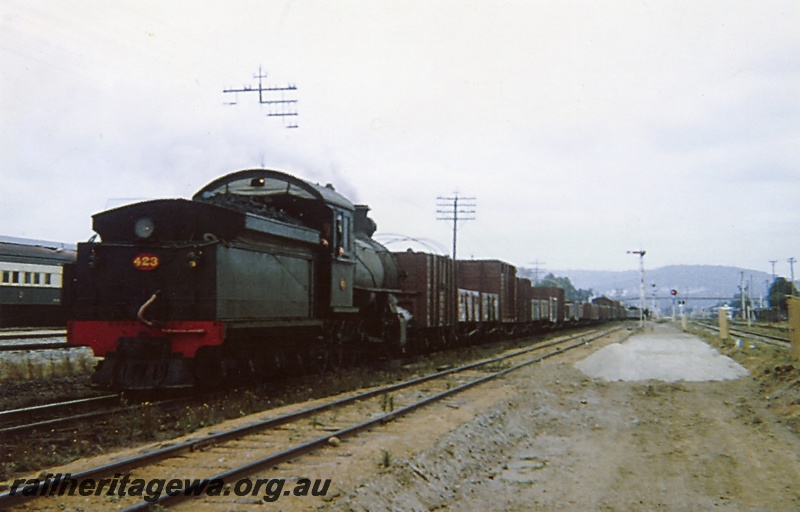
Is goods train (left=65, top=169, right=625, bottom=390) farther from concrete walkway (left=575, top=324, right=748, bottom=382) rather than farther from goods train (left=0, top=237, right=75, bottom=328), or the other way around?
goods train (left=0, top=237, right=75, bottom=328)

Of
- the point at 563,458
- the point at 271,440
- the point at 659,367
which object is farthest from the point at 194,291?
the point at 659,367

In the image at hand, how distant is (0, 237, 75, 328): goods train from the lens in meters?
24.6

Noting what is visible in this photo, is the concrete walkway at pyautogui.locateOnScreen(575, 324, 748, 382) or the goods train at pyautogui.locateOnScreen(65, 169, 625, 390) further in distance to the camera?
Answer: the concrete walkway at pyautogui.locateOnScreen(575, 324, 748, 382)

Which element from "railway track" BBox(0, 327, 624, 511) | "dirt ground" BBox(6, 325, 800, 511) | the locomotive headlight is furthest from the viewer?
the locomotive headlight

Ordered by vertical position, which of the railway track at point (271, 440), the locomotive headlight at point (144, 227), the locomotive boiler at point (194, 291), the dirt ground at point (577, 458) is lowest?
the dirt ground at point (577, 458)

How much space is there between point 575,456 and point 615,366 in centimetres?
1072

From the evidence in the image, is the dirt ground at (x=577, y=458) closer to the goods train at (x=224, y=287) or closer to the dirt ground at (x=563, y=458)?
the dirt ground at (x=563, y=458)

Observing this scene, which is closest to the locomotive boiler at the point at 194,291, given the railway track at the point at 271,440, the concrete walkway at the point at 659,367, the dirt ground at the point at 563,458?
the railway track at the point at 271,440

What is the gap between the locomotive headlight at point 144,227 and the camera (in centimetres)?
1040

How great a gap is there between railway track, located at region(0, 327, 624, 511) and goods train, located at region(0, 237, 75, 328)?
57.1 ft

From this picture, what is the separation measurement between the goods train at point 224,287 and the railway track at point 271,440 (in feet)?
5.35

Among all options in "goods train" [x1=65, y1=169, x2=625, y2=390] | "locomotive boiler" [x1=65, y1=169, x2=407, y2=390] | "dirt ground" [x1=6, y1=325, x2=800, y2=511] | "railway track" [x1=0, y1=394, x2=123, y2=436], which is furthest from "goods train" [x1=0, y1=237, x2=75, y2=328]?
"dirt ground" [x1=6, y1=325, x2=800, y2=511]

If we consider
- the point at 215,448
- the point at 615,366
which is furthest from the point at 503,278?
the point at 215,448

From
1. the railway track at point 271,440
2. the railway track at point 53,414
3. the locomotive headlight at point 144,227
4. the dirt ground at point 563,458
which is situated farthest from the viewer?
the locomotive headlight at point 144,227
